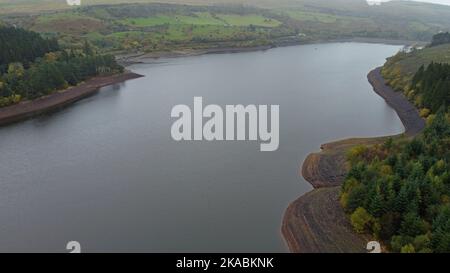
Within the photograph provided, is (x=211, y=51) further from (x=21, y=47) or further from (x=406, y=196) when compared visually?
(x=406, y=196)

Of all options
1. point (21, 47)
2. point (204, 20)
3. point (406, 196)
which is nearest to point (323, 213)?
point (406, 196)

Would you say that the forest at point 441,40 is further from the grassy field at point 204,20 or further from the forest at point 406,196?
the forest at point 406,196

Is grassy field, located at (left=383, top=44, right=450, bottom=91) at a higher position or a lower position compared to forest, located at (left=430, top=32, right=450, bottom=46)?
lower

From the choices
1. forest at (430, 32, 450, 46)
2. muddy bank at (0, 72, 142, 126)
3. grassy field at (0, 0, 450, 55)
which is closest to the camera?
muddy bank at (0, 72, 142, 126)

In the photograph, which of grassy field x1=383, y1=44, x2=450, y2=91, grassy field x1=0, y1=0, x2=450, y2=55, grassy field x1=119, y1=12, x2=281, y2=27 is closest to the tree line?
grassy field x1=0, y1=0, x2=450, y2=55

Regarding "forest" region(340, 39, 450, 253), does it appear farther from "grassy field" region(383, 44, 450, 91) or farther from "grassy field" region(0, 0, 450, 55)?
"grassy field" region(0, 0, 450, 55)

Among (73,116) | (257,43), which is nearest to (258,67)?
(257,43)
